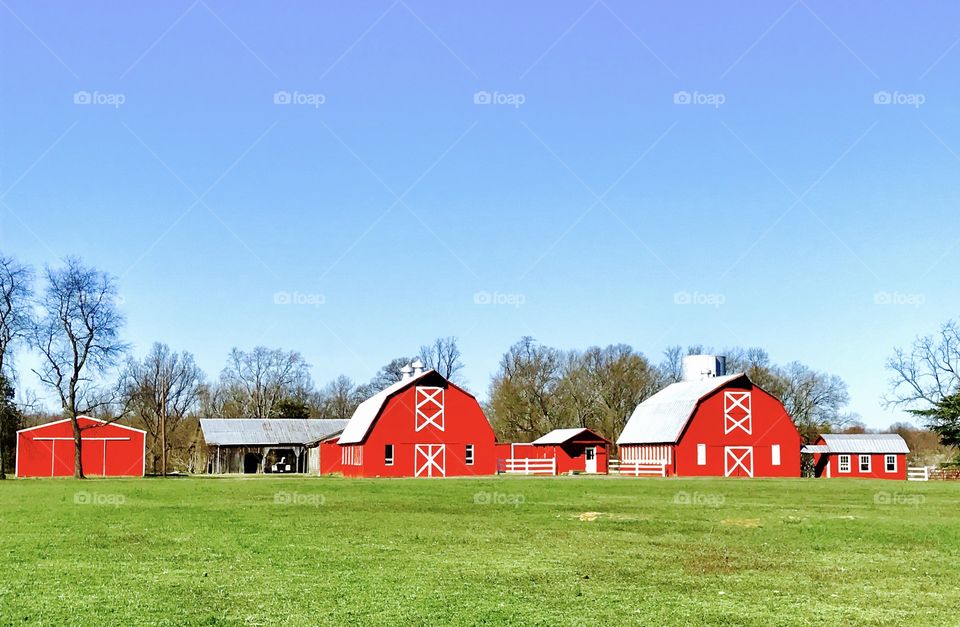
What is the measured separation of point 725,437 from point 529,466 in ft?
45.9

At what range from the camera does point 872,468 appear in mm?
77062

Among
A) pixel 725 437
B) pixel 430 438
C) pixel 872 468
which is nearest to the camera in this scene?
pixel 725 437

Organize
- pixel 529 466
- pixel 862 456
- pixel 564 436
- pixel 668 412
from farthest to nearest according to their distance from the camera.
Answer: pixel 564 436, pixel 862 456, pixel 529 466, pixel 668 412

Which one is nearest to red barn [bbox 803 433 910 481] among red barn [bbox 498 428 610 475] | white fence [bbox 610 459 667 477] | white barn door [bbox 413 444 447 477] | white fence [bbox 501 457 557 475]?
white fence [bbox 610 459 667 477]

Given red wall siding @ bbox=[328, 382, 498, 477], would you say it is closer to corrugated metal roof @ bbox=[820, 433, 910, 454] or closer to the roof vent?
the roof vent

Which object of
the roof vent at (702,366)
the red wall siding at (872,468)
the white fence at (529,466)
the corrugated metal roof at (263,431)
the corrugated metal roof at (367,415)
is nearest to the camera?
the corrugated metal roof at (367,415)

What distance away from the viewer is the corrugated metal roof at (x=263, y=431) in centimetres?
8825

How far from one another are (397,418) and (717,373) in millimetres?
31150

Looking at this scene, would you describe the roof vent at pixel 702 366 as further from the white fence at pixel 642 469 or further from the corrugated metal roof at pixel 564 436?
the white fence at pixel 642 469

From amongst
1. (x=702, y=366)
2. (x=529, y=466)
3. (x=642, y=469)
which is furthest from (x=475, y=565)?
(x=702, y=366)

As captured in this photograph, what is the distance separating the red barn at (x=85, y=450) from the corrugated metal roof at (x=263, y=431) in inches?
449

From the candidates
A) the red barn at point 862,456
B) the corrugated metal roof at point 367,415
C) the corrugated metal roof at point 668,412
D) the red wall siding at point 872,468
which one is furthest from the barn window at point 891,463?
the corrugated metal roof at point 367,415

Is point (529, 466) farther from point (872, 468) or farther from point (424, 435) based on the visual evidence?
point (872, 468)

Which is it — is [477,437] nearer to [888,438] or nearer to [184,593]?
[888,438]
